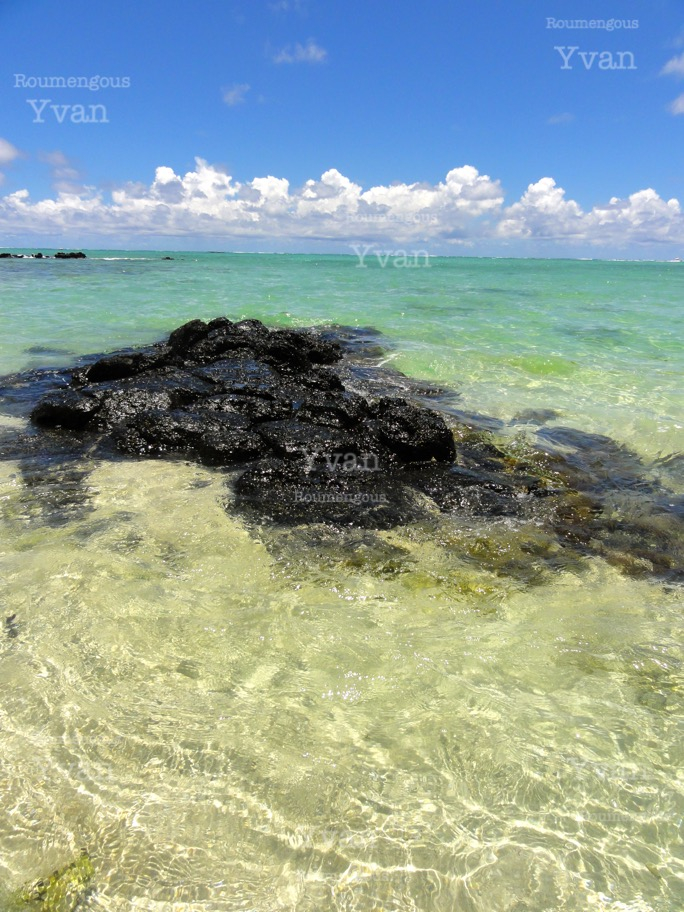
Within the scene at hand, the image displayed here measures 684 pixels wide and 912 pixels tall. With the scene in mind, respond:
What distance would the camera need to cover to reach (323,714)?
3.25 m

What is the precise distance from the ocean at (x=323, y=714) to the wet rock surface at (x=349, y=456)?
0.42m

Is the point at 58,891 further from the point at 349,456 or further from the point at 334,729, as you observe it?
the point at 349,456

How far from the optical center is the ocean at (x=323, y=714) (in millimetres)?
2455

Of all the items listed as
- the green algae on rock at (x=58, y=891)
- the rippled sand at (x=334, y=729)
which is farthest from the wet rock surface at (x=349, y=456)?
the green algae on rock at (x=58, y=891)

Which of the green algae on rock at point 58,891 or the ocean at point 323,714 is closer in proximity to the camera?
the green algae on rock at point 58,891

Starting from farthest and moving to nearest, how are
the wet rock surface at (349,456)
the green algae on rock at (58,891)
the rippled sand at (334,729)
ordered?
the wet rock surface at (349,456)
the rippled sand at (334,729)
the green algae on rock at (58,891)

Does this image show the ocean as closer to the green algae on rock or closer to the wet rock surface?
the green algae on rock

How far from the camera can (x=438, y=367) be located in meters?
13.8

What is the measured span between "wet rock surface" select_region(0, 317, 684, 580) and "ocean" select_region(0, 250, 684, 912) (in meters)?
0.42

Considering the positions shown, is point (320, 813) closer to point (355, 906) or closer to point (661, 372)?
point (355, 906)

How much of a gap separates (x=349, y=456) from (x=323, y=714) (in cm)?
383

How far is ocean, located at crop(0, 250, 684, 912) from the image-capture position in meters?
2.46

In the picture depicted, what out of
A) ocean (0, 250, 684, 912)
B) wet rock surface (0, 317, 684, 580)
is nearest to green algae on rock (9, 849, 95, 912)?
ocean (0, 250, 684, 912)

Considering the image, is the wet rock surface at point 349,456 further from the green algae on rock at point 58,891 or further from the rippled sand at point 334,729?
the green algae on rock at point 58,891
